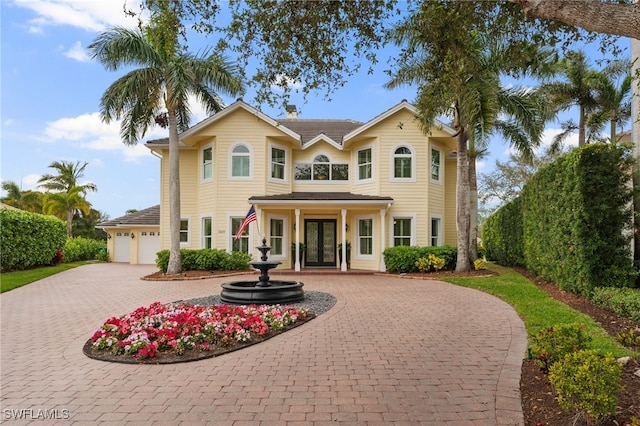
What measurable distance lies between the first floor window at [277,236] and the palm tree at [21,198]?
32902 mm

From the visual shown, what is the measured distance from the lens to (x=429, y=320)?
7.84 meters

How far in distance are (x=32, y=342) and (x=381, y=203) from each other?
13186mm

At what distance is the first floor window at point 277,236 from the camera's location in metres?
18.4

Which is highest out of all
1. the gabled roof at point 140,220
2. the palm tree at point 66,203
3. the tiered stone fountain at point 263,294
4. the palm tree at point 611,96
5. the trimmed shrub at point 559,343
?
the palm tree at point 611,96

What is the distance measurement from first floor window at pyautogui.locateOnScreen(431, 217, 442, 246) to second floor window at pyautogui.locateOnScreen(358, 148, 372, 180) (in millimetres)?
3755

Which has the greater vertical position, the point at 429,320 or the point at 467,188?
the point at 467,188

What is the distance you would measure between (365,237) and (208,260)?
7.17 meters

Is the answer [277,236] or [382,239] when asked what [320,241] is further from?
[382,239]

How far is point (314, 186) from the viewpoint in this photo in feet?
63.9

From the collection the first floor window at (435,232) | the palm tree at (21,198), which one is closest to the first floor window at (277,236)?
the first floor window at (435,232)

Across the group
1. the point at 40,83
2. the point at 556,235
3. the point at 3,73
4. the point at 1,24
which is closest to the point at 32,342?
the point at 3,73

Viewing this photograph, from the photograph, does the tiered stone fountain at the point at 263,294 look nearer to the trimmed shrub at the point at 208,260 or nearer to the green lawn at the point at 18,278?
the trimmed shrub at the point at 208,260

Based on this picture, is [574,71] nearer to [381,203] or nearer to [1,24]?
[381,203]

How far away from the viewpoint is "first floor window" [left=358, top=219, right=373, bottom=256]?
1853cm
